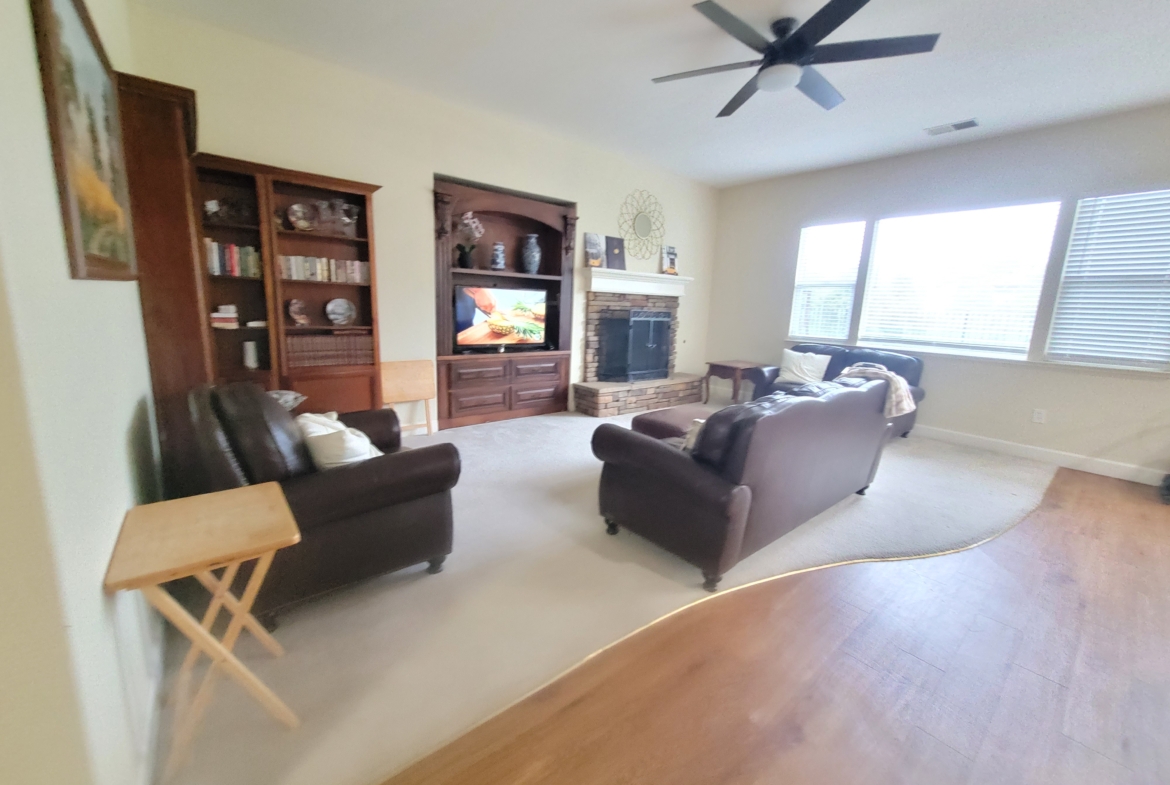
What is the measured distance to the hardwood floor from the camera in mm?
1265

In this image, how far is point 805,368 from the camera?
16.2 feet

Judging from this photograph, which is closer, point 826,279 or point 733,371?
point 826,279

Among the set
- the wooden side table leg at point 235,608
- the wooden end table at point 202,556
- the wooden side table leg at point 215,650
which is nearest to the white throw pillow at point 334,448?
the wooden end table at point 202,556

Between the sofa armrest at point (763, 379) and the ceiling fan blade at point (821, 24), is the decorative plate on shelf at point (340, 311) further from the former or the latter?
the sofa armrest at point (763, 379)

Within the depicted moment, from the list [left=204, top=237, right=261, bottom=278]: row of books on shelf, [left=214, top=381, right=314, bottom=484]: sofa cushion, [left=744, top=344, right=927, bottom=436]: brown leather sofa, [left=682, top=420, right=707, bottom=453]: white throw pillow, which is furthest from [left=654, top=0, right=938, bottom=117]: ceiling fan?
[left=204, top=237, right=261, bottom=278]: row of books on shelf

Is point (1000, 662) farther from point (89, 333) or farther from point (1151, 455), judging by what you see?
point (1151, 455)

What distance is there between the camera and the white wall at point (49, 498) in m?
0.70

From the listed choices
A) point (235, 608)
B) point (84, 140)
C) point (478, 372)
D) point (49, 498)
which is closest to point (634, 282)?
point (478, 372)

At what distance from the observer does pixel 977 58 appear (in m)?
2.80

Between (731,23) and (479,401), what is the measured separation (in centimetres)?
346

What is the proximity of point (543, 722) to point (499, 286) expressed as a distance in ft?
12.8

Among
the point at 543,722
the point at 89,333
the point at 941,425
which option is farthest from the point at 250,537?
the point at 941,425

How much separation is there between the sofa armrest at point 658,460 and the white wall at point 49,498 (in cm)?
176

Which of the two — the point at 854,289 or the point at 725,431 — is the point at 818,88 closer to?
the point at 725,431
